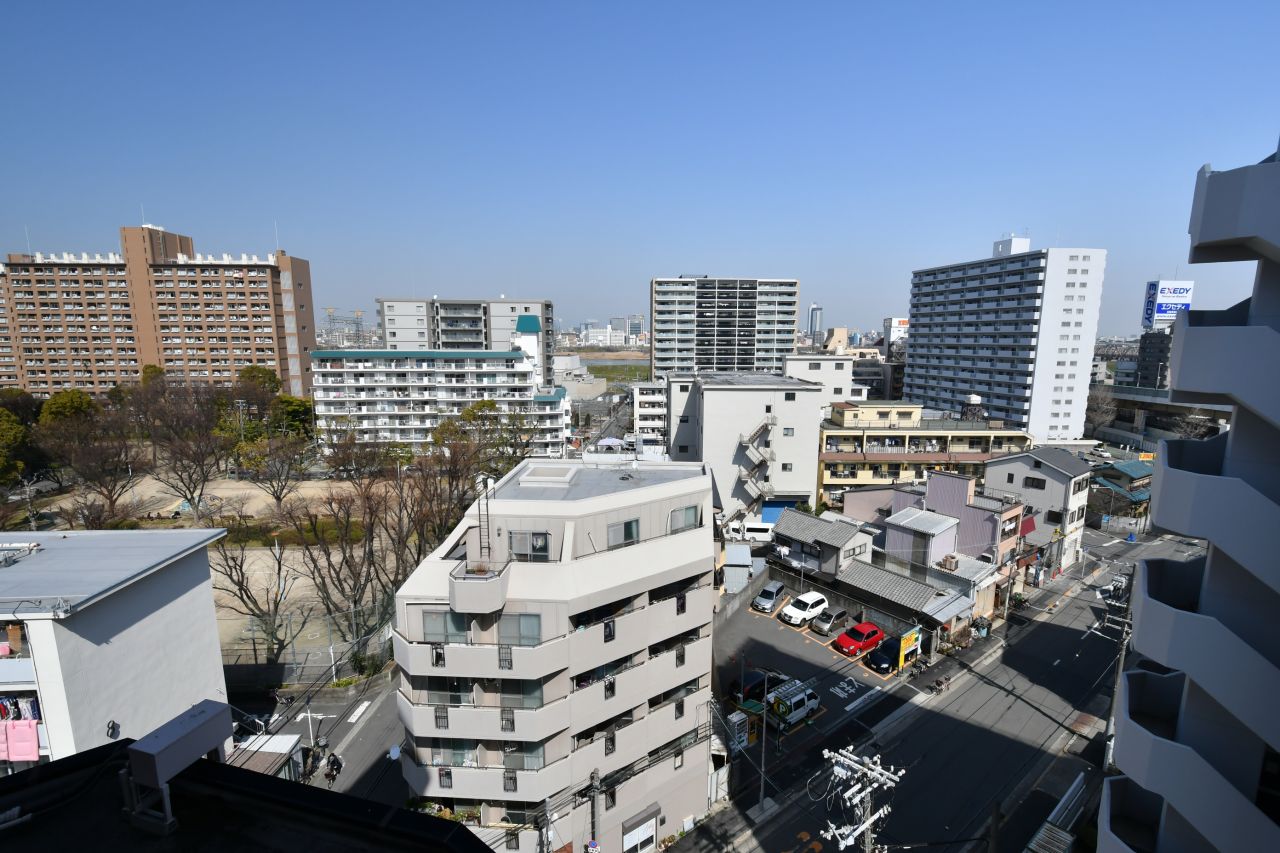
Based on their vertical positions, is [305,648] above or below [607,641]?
below

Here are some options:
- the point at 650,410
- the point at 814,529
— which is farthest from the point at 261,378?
the point at 814,529

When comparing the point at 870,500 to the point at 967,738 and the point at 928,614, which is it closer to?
the point at 928,614

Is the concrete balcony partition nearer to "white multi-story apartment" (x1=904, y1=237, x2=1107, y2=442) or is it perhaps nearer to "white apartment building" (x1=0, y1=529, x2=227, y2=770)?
"white apartment building" (x1=0, y1=529, x2=227, y2=770)

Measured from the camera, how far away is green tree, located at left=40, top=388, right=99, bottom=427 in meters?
41.3

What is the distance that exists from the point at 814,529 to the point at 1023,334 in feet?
128

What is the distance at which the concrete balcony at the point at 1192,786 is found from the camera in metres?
4.40

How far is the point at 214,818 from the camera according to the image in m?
3.59

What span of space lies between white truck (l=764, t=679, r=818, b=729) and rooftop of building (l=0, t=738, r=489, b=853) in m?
14.9

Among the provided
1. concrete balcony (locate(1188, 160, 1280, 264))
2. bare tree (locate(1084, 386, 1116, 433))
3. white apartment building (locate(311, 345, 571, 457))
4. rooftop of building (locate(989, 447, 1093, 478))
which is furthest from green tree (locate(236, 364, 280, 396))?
bare tree (locate(1084, 386, 1116, 433))

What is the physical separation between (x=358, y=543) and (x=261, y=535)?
279 inches

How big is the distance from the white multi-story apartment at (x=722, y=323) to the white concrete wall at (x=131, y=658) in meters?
54.1

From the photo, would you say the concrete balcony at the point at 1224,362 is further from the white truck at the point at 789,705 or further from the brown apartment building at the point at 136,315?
the brown apartment building at the point at 136,315

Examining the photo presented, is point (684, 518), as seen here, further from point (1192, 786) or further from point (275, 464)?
point (275, 464)

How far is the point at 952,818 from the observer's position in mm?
13570
